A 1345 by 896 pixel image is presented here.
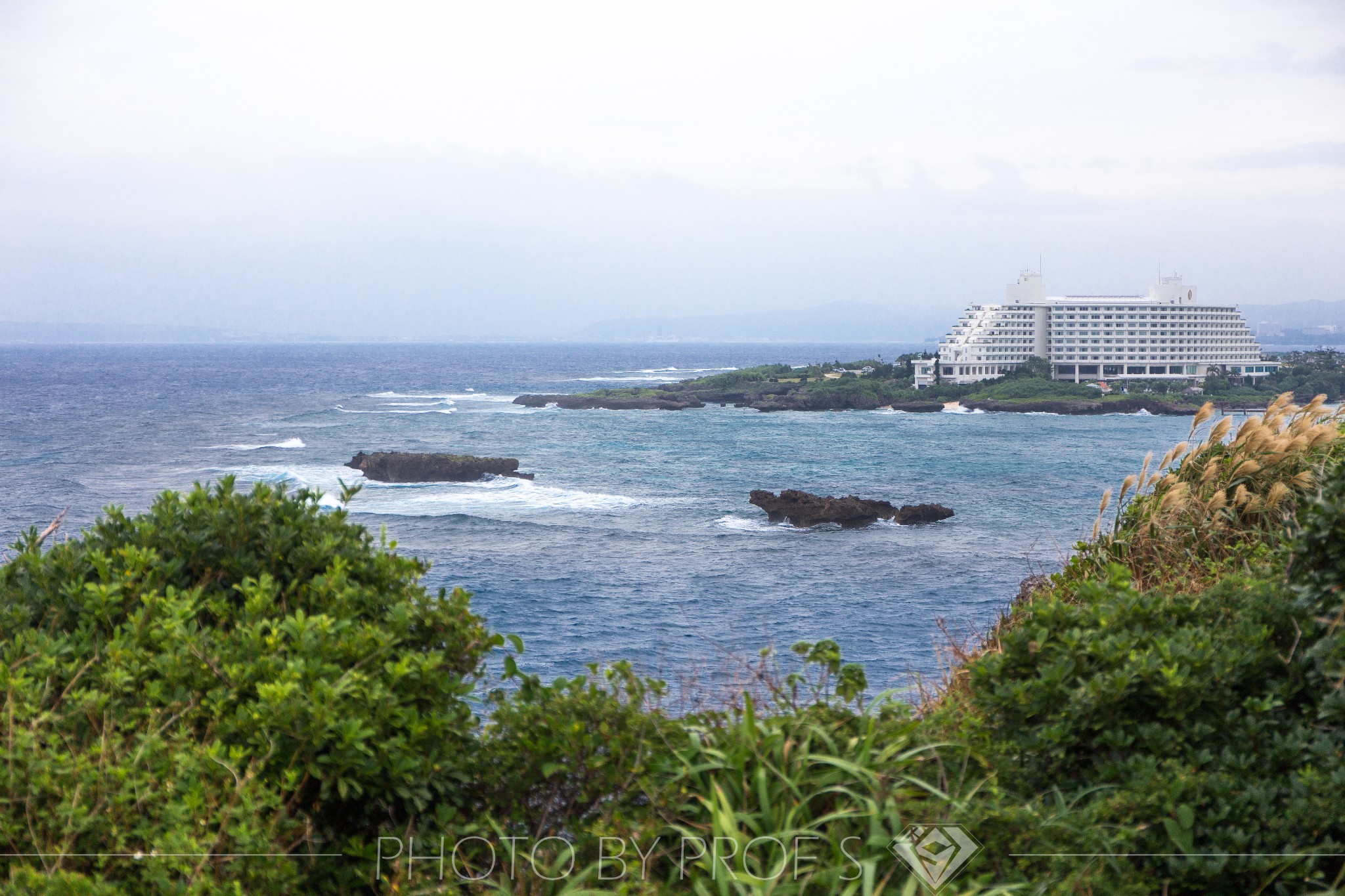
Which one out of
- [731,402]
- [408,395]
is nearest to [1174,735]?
[731,402]

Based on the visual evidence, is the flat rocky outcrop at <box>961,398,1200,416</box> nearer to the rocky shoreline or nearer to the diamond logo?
the rocky shoreline

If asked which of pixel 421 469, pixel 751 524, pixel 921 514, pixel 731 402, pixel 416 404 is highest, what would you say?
pixel 416 404

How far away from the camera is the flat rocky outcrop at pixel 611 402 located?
Answer: 256 feet

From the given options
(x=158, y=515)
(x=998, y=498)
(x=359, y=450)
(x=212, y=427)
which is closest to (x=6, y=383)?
(x=212, y=427)

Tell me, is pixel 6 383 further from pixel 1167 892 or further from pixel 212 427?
pixel 1167 892

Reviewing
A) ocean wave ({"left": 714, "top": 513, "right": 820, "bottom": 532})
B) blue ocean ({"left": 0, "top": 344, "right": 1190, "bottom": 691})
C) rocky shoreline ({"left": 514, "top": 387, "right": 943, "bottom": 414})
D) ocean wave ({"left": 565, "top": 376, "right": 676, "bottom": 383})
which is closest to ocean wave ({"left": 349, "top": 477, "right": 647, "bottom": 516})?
blue ocean ({"left": 0, "top": 344, "right": 1190, "bottom": 691})

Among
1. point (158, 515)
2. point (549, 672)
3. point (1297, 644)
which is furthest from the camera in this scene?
point (549, 672)

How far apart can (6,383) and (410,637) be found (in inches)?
4969

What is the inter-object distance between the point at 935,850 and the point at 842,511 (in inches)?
1225

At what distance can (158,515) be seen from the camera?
3.84 meters

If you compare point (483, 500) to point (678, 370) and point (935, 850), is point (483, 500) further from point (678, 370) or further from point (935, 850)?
point (678, 370)

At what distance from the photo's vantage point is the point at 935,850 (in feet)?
9.45

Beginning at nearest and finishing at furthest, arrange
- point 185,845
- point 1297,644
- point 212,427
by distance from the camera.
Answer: point 185,845
point 1297,644
point 212,427

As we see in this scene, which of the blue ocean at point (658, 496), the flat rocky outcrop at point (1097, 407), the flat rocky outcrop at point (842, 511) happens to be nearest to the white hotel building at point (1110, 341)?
the flat rocky outcrop at point (1097, 407)
